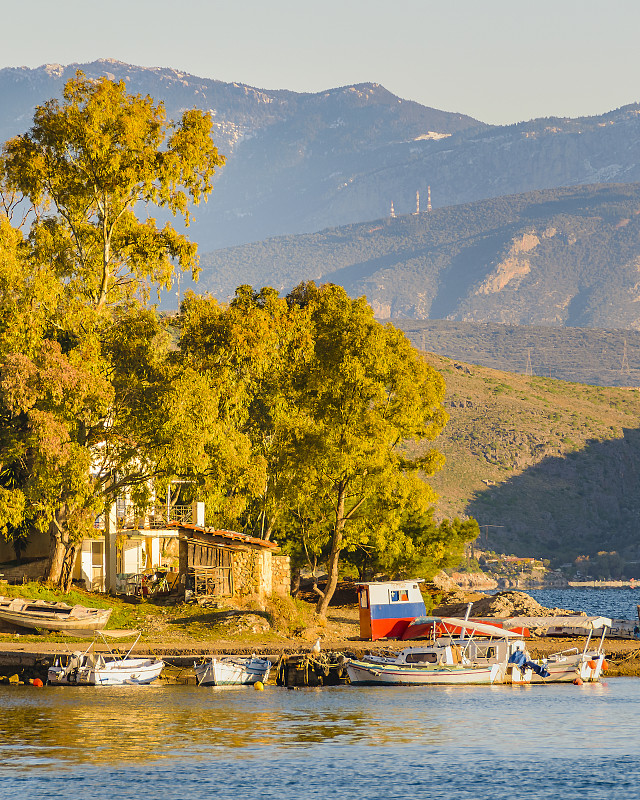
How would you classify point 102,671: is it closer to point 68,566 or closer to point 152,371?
point 68,566

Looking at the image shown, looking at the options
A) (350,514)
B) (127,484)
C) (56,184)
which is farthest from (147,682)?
(56,184)

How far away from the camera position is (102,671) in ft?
167

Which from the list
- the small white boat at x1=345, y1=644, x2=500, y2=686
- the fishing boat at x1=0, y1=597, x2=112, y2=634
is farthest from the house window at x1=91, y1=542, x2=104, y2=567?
the small white boat at x1=345, y1=644, x2=500, y2=686

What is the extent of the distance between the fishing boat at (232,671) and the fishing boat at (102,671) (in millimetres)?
1892

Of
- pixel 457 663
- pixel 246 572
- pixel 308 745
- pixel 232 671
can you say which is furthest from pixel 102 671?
pixel 457 663

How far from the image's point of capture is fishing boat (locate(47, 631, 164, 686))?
5066 centimetres

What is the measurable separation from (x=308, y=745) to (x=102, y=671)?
14436 millimetres

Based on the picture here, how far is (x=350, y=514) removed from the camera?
224 ft

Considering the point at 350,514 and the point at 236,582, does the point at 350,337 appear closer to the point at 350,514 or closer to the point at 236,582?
the point at 350,514

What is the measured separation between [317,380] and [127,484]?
12.0 meters

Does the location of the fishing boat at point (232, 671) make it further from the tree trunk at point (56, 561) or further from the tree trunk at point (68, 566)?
the tree trunk at point (56, 561)

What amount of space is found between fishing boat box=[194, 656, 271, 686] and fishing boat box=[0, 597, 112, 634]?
19.2ft

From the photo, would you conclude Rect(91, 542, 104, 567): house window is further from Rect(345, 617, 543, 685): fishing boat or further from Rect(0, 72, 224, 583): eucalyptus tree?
Rect(345, 617, 543, 685): fishing boat

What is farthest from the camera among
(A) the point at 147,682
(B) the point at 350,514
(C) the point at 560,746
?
(B) the point at 350,514
